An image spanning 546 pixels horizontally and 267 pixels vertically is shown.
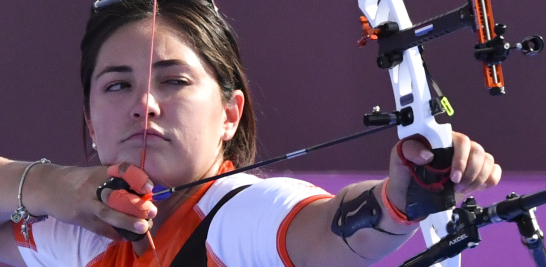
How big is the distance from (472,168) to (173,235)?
1.83ft

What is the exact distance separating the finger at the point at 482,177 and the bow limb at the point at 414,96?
0.04 metres

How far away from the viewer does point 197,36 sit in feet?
4.04

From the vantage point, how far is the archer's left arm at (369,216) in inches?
30.1

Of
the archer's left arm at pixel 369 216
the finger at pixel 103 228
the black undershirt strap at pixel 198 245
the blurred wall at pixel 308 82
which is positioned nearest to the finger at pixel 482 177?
the archer's left arm at pixel 369 216

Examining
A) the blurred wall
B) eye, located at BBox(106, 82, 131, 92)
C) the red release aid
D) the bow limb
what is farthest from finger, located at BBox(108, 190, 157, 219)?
the blurred wall

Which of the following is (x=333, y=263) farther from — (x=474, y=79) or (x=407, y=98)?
(x=474, y=79)

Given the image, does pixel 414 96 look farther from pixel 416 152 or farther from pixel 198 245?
pixel 198 245

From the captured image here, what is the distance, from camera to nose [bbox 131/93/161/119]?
1.11 metres

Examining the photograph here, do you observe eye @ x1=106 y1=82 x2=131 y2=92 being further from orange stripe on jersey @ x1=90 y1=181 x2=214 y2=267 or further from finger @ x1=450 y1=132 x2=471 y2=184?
finger @ x1=450 y1=132 x2=471 y2=184

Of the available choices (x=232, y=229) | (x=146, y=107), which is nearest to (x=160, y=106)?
(x=146, y=107)

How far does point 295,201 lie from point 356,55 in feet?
2.96

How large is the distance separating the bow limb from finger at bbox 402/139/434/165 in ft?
0.04

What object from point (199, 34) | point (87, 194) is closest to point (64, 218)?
point (87, 194)

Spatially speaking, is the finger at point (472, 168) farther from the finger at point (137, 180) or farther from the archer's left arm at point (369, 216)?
the finger at point (137, 180)
